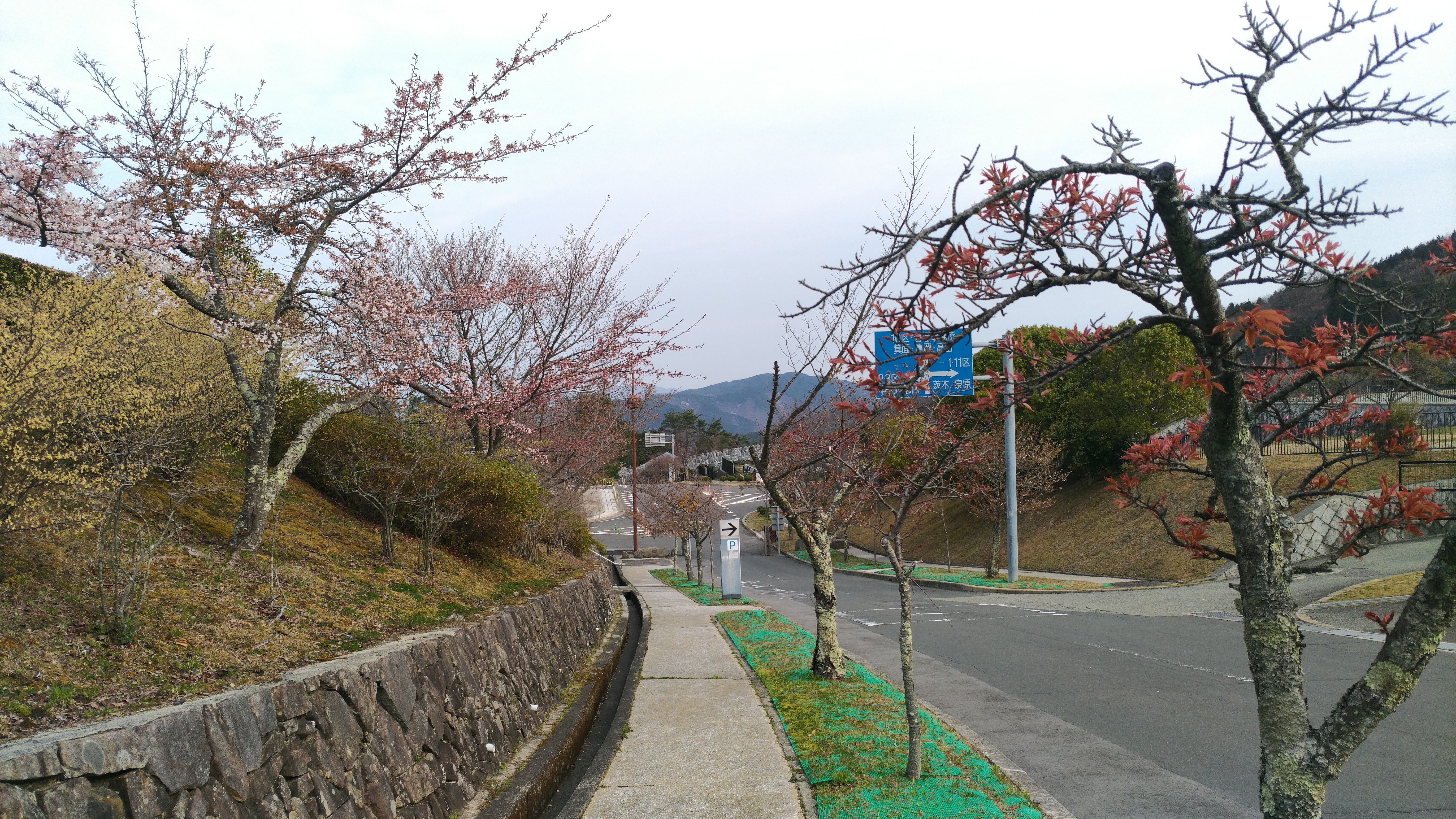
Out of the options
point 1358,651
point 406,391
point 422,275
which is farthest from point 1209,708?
point 422,275

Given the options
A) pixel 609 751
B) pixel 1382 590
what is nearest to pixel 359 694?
pixel 609 751

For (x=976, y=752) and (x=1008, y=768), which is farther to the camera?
(x=976, y=752)

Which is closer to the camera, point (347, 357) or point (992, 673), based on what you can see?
point (347, 357)

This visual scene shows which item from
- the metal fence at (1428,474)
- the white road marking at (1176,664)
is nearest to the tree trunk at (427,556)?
the white road marking at (1176,664)

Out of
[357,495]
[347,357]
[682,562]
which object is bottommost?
[682,562]

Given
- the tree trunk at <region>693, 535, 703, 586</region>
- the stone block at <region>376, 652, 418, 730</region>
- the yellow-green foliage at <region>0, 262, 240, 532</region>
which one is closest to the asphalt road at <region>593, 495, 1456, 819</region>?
the stone block at <region>376, 652, 418, 730</region>

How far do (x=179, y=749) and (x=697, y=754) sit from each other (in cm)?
413

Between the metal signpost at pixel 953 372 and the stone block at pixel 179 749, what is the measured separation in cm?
323

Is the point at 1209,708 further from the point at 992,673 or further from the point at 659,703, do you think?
the point at 659,703

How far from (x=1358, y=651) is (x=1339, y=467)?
11.8 metres

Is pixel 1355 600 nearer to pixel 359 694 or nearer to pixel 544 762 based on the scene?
pixel 544 762

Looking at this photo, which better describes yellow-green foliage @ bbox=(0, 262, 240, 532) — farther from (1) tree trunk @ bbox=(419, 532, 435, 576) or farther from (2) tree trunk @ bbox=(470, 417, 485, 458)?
(2) tree trunk @ bbox=(470, 417, 485, 458)

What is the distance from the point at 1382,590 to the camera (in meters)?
14.6

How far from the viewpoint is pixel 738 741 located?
279 inches
